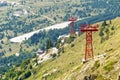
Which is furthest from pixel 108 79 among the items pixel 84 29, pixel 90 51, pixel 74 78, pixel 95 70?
pixel 90 51

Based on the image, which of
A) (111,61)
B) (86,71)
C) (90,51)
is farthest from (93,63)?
(90,51)

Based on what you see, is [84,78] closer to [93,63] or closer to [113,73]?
[93,63]

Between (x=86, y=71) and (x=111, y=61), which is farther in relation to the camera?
(x=86, y=71)

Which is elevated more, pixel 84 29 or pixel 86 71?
pixel 84 29

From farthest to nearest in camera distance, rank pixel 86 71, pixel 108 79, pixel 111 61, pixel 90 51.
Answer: pixel 90 51 < pixel 86 71 < pixel 111 61 < pixel 108 79

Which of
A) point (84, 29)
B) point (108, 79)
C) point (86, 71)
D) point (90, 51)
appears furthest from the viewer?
point (90, 51)

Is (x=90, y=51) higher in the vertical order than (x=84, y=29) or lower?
lower

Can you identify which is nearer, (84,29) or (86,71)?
(86,71)

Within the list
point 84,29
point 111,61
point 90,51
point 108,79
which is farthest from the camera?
point 90,51

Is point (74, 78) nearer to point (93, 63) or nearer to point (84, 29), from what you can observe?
point (93, 63)
